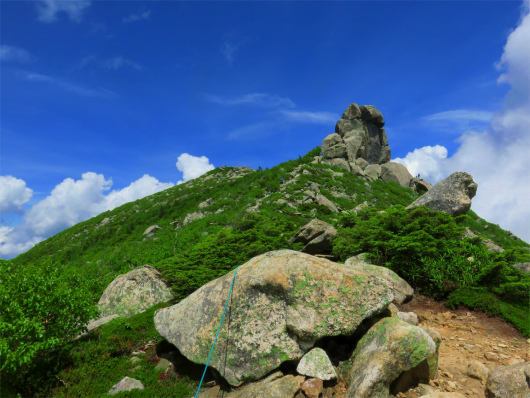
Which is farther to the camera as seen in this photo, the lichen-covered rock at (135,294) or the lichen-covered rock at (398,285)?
the lichen-covered rock at (135,294)

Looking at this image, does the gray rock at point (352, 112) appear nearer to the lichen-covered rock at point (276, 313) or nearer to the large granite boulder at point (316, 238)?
the large granite boulder at point (316, 238)

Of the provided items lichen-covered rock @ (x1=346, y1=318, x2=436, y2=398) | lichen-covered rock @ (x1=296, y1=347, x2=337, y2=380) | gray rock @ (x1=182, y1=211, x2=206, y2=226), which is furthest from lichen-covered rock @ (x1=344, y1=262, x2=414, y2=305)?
gray rock @ (x1=182, y1=211, x2=206, y2=226)

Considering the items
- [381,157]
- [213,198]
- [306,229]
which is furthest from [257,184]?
[381,157]

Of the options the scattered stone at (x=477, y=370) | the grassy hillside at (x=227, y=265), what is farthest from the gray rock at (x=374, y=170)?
the scattered stone at (x=477, y=370)

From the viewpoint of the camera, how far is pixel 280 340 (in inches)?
279

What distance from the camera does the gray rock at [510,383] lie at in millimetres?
5172

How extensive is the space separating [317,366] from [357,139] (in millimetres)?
55903

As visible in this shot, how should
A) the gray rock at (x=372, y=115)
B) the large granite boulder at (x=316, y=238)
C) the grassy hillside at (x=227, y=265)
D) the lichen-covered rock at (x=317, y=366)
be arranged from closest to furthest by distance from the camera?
the lichen-covered rock at (x=317, y=366) < the grassy hillside at (x=227, y=265) < the large granite boulder at (x=316, y=238) < the gray rock at (x=372, y=115)

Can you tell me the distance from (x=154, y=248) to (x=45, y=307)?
16.0 m

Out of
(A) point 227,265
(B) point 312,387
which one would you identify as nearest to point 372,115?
(A) point 227,265

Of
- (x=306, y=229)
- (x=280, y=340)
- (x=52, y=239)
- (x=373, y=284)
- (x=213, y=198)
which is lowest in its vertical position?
(x=280, y=340)

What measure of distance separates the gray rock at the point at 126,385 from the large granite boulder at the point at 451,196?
58.4 ft

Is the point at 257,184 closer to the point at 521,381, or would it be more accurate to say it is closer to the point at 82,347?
the point at 82,347

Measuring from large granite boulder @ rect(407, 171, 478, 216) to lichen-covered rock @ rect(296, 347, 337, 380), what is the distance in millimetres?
14658
